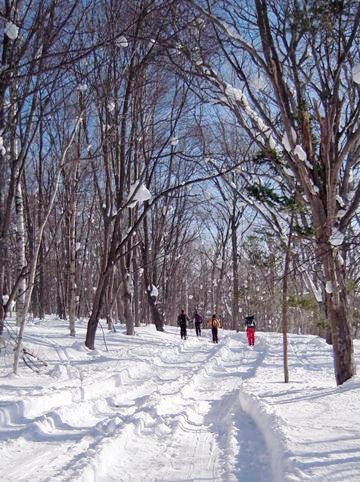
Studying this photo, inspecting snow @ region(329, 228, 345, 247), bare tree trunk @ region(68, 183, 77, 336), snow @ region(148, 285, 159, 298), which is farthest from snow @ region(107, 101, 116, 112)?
snow @ region(148, 285, 159, 298)

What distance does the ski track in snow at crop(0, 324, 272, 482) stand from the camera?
5074 millimetres

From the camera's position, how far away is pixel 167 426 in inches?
275

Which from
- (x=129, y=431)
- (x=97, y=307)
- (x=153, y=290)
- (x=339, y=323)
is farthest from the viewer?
(x=153, y=290)

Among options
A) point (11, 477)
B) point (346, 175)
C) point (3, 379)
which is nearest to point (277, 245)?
point (346, 175)

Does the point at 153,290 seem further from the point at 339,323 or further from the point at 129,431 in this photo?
the point at 129,431

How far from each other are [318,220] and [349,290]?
6.38ft

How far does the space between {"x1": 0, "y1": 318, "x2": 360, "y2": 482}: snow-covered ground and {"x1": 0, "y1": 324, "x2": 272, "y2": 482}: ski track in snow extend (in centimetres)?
1

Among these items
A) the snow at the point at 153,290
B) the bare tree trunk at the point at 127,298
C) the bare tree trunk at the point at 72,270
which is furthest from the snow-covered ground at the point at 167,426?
the snow at the point at 153,290

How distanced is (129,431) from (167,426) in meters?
0.79

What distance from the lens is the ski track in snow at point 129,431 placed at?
5074mm

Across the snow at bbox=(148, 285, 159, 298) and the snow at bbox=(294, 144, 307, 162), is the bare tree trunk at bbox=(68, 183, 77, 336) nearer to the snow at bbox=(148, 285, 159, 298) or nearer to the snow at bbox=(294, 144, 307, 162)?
the snow at bbox=(148, 285, 159, 298)

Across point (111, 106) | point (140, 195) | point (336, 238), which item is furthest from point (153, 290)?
point (336, 238)

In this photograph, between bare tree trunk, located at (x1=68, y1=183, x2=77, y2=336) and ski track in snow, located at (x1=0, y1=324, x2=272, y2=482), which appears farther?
bare tree trunk, located at (x1=68, y1=183, x2=77, y2=336)

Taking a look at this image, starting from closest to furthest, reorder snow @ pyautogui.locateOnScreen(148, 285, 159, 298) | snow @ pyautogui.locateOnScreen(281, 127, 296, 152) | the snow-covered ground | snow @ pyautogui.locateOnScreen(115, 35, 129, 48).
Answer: the snow-covered ground
snow @ pyautogui.locateOnScreen(115, 35, 129, 48)
snow @ pyautogui.locateOnScreen(281, 127, 296, 152)
snow @ pyautogui.locateOnScreen(148, 285, 159, 298)
